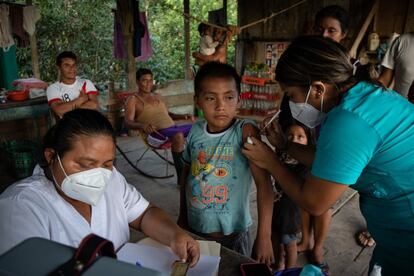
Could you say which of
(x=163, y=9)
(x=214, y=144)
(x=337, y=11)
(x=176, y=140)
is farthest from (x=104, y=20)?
(x=214, y=144)

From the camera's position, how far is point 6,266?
1.72ft

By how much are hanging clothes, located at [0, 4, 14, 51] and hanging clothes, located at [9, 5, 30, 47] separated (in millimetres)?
82

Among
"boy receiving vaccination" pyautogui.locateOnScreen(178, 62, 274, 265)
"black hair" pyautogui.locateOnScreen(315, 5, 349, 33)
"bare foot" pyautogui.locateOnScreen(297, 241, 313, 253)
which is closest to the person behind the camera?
"boy receiving vaccination" pyautogui.locateOnScreen(178, 62, 274, 265)

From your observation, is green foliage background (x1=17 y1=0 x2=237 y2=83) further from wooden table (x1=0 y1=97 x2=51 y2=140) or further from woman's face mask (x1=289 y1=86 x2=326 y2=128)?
woman's face mask (x1=289 y1=86 x2=326 y2=128)

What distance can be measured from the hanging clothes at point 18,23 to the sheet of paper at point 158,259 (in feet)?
15.9

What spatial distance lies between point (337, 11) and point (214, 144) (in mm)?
1423

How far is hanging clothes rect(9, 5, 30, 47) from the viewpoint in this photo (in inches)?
195

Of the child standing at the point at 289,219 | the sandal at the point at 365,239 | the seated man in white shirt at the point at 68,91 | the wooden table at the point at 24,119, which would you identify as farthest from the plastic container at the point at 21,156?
the sandal at the point at 365,239

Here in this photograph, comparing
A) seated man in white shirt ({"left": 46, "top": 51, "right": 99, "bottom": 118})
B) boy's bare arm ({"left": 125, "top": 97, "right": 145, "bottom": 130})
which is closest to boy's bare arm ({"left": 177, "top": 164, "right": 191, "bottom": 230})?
boy's bare arm ({"left": 125, "top": 97, "right": 145, "bottom": 130})

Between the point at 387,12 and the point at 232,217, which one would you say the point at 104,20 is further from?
the point at 232,217

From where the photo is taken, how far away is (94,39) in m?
7.77

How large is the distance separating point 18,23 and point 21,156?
203cm

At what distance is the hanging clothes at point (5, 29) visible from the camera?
4789 mm

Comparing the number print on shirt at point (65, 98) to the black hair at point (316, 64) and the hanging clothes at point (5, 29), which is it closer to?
the hanging clothes at point (5, 29)
